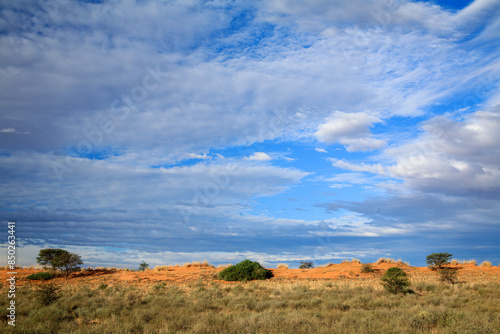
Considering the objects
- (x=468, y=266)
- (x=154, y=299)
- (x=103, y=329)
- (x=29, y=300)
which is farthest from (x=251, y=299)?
(x=468, y=266)

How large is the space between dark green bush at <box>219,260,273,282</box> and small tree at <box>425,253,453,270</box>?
18032 mm

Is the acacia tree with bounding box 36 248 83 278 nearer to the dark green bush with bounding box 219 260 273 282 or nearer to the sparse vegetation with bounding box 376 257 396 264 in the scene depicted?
the dark green bush with bounding box 219 260 273 282

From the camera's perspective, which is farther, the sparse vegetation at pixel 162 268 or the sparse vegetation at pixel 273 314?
the sparse vegetation at pixel 162 268

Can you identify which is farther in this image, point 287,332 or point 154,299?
point 154,299

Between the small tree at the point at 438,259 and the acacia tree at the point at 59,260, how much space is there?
129 ft

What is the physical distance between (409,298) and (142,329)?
15.5m

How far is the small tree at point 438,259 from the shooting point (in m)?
34.0

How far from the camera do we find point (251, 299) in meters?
19.1

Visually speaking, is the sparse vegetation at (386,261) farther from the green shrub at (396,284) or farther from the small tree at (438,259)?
the green shrub at (396,284)

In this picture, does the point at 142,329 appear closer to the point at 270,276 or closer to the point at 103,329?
the point at 103,329

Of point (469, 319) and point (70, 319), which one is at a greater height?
point (469, 319)

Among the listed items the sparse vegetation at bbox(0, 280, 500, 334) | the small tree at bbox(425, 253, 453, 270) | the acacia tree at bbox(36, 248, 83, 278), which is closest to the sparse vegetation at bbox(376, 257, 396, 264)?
the small tree at bbox(425, 253, 453, 270)

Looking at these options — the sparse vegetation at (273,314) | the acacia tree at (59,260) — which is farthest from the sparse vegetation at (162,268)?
the sparse vegetation at (273,314)

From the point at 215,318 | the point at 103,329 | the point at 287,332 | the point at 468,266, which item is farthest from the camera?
the point at 468,266
